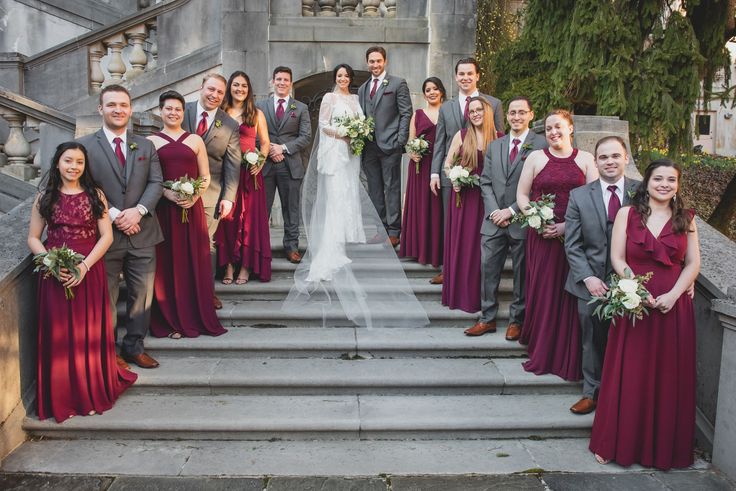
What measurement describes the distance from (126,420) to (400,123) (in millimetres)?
4494

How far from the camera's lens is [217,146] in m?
6.25

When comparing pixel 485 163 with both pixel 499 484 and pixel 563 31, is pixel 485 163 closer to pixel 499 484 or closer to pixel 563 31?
pixel 499 484

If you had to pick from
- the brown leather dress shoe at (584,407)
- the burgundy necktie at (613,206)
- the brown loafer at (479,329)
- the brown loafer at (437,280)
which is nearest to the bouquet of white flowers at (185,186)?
the brown loafer at (437,280)

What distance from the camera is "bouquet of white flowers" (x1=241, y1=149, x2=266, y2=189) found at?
659 cm

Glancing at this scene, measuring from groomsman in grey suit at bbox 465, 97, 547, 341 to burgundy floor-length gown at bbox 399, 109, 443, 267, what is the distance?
3.69 feet

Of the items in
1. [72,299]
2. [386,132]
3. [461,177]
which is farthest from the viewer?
[386,132]

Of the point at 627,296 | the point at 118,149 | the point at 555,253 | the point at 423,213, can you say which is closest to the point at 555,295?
the point at 555,253

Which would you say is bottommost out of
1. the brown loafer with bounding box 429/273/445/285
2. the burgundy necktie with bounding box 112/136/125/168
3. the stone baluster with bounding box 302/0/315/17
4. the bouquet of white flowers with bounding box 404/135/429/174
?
the brown loafer with bounding box 429/273/445/285

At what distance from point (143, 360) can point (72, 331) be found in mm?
820

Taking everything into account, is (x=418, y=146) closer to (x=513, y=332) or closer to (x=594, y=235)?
(x=513, y=332)

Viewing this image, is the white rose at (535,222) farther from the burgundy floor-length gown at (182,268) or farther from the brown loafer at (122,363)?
the brown loafer at (122,363)

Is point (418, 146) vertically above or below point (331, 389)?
above

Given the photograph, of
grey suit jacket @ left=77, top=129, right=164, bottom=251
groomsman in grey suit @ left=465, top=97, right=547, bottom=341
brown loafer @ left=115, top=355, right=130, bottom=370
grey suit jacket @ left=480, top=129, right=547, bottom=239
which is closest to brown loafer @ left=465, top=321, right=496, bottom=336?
groomsman in grey suit @ left=465, top=97, right=547, bottom=341

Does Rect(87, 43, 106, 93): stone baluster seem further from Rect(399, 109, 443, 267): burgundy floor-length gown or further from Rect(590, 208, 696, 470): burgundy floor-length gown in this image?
Rect(590, 208, 696, 470): burgundy floor-length gown
